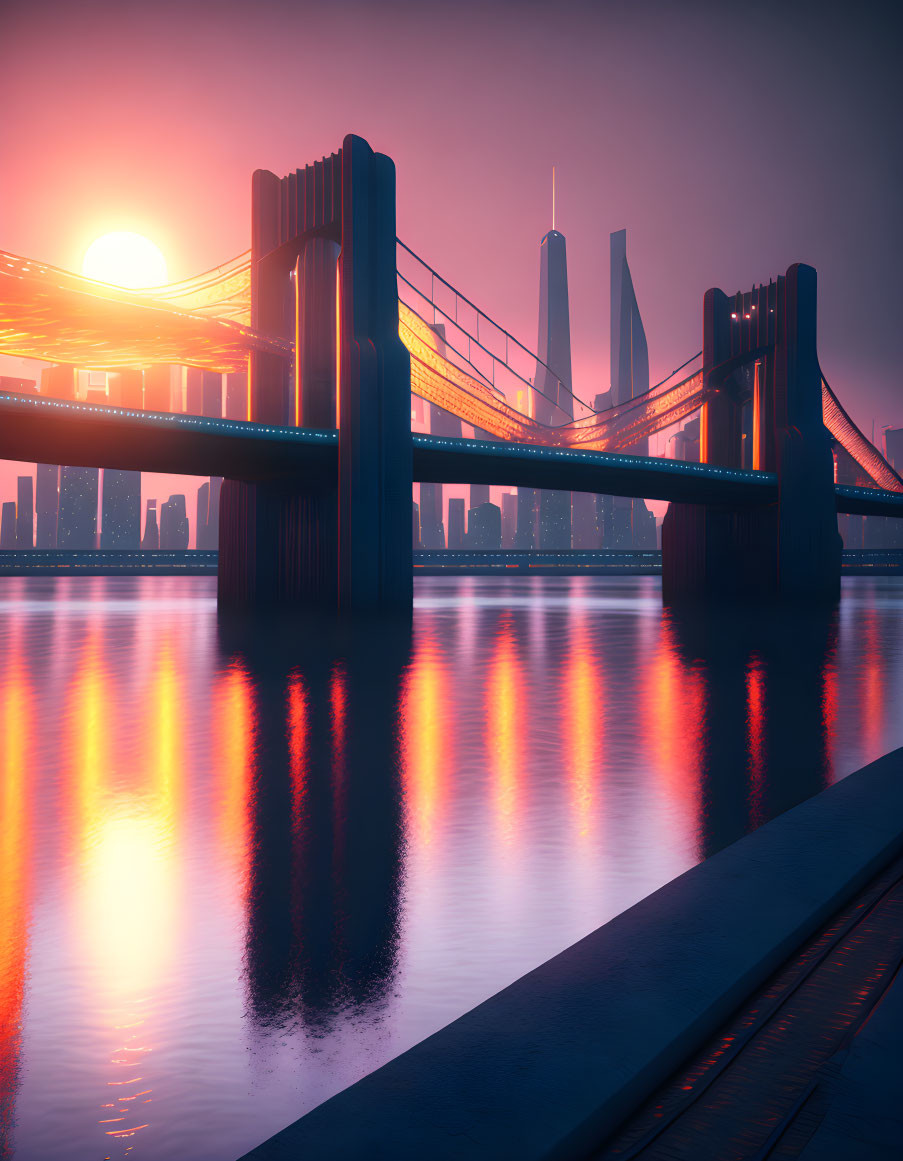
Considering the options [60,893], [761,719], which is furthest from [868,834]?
[761,719]

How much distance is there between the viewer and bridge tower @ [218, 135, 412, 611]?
23.3 m

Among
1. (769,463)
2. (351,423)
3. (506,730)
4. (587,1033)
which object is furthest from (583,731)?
(769,463)

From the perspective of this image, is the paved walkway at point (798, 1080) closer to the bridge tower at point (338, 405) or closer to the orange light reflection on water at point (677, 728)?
the orange light reflection on water at point (677, 728)

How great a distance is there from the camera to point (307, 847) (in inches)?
166

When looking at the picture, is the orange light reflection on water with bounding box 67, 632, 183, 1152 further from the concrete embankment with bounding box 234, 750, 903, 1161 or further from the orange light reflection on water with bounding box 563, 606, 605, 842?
the orange light reflection on water with bounding box 563, 606, 605, 842

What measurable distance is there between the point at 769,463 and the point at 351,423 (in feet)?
71.6

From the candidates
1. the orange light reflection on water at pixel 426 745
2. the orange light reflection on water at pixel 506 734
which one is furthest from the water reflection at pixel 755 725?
the orange light reflection on water at pixel 426 745

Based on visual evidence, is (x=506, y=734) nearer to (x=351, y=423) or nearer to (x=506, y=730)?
(x=506, y=730)

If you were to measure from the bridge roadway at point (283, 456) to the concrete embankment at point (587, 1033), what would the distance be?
20648mm

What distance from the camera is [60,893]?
351 cm

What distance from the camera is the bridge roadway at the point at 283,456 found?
22078 millimetres

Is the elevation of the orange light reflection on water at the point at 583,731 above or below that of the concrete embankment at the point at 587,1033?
below

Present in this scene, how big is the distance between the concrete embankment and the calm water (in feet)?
0.74

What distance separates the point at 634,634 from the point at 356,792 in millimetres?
13482
